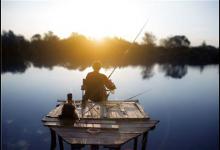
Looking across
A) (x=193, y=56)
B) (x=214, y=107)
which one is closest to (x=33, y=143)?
(x=214, y=107)

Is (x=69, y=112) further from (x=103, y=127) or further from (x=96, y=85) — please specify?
(x=96, y=85)

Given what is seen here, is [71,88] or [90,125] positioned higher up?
[90,125]

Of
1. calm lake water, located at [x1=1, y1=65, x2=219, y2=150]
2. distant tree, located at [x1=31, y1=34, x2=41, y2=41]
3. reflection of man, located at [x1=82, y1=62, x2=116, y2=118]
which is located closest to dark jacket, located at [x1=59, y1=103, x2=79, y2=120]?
reflection of man, located at [x1=82, y1=62, x2=116, y2=118]

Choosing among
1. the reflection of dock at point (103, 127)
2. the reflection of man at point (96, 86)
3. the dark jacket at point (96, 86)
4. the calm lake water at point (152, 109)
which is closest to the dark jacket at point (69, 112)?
the reflection of dock at point (103, 127)

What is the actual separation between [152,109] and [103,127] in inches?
674

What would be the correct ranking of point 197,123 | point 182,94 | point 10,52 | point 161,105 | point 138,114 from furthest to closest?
point 10,52 → point 182,94 → point 161,105 → point 197,123 → point 138,114

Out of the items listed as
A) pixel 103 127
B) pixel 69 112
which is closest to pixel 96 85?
pixel 69 112

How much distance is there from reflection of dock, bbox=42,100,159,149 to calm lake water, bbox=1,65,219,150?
7.02 m

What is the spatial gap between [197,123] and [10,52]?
6416 cm

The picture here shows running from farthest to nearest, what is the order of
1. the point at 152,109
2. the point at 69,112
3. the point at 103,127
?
the point at 152,109, the point at 69,112, the point at 103,127

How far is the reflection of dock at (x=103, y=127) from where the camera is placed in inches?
225

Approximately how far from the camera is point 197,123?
20.1 m

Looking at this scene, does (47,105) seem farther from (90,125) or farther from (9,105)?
(90,125)

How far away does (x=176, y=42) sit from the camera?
99625 mm
